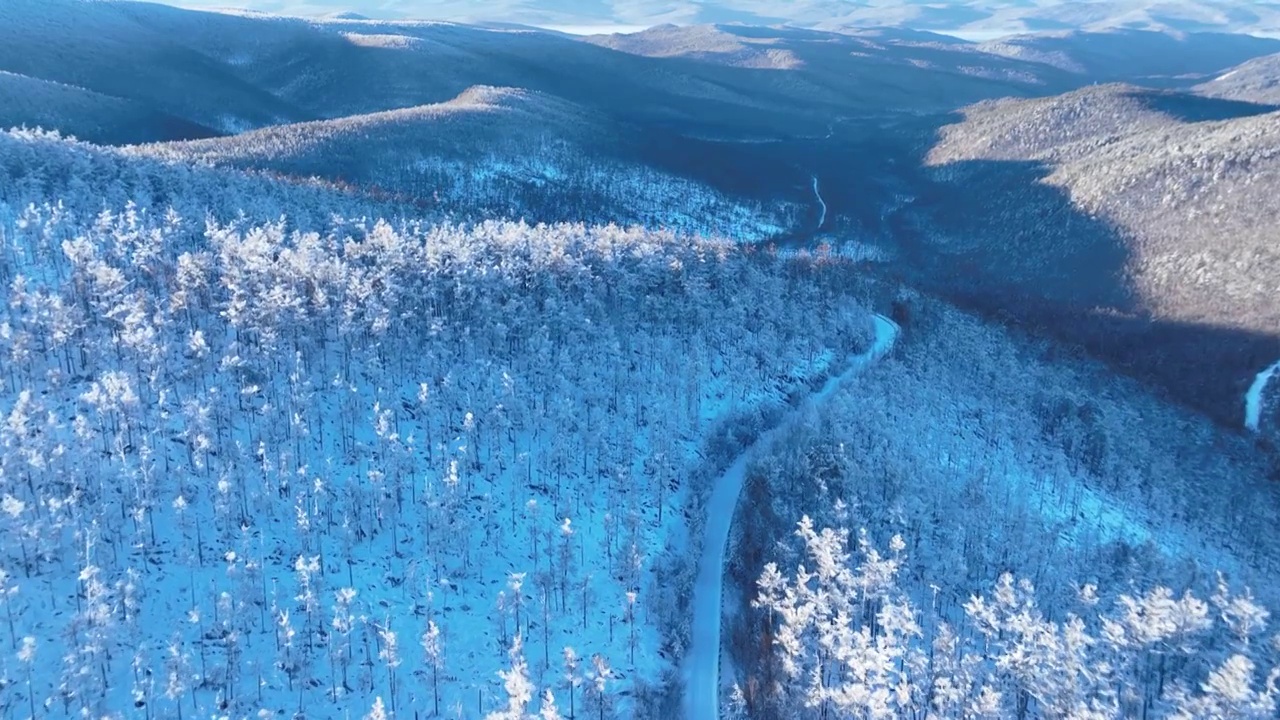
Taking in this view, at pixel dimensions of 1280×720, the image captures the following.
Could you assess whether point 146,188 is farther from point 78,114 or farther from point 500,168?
point 78,114

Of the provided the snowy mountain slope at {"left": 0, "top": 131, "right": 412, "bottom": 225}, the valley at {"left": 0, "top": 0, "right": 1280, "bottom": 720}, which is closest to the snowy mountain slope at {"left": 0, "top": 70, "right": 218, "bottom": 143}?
the snowy mountain slope at {"left": 0, "top": 131, "right": 412, "bottom": 225}

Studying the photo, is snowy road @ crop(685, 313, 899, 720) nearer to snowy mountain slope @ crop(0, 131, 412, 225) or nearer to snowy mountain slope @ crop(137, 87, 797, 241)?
snowy mountain slope @ crop(0, 131, 412, 225)

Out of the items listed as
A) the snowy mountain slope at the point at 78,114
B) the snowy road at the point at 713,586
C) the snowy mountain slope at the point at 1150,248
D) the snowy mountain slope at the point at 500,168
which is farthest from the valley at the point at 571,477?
the snowy mountain slope at the point at 78,114

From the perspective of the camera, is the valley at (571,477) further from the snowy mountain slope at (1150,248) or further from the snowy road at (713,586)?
the snowy mountain slope at (1150,248)

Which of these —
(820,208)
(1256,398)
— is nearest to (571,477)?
(1256,398)

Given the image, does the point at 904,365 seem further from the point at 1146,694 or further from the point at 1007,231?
the point at 1007,231

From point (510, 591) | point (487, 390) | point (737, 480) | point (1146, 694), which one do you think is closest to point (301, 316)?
point (487, 390)
